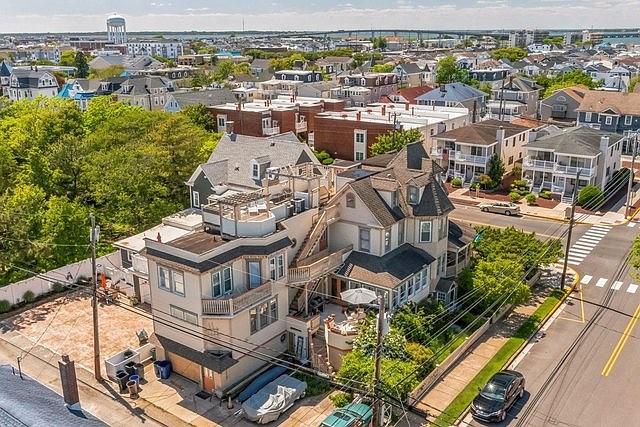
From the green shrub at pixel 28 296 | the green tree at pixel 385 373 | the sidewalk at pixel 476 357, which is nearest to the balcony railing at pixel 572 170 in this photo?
the sidewalk at pixel 476 357

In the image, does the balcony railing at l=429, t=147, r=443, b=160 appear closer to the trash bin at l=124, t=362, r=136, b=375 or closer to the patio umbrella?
the patio umbrella

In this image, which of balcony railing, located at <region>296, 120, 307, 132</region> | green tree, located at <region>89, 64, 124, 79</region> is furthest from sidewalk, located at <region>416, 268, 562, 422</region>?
green tree, located at <region>89, 64, 124, 79</region>

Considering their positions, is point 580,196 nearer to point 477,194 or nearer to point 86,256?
point 477,194

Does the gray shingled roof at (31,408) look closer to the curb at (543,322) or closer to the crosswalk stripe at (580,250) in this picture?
the curb at (543,322)

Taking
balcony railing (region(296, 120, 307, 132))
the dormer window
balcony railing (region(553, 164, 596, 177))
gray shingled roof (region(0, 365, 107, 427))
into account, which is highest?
gray shingled roof (region(0, 365, 107, 427))

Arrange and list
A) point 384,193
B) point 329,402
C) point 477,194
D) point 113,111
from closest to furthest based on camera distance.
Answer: point 329,402 → point 384,193 → point 477,194 → point 113,111

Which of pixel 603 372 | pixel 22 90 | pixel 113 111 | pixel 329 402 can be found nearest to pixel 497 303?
pixel 603 372
